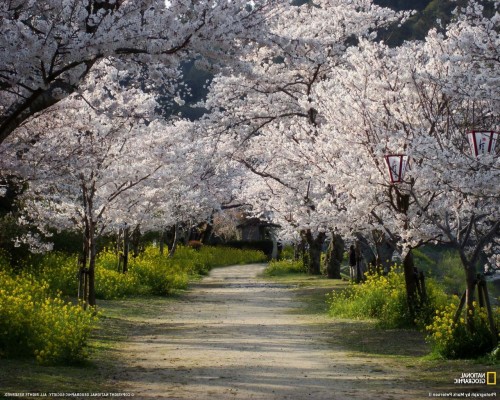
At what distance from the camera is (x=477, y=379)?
8.46m

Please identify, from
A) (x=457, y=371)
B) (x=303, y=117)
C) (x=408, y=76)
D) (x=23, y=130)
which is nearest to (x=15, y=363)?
(x=23, y=130)

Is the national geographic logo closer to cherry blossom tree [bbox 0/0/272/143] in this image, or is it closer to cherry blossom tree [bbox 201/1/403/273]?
cherry blossom tree [bbox 0/0/272/143]

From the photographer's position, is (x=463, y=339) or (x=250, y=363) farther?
(x=463, y=339)

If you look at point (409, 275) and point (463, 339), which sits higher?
point (409, 275)

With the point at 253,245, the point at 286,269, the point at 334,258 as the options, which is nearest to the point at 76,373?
the point at 334,258

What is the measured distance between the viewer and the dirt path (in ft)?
26.2

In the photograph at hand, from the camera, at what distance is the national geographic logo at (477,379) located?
8.32 m

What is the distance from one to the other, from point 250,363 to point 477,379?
9.88 feet

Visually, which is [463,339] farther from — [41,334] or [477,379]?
[41,334]

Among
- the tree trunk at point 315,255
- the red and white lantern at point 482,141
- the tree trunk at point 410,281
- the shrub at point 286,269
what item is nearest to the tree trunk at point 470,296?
the red and white lantern at point 482,141

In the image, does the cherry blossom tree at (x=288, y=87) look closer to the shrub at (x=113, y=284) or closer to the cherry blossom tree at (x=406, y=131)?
the shrub at (x=113, y=284)

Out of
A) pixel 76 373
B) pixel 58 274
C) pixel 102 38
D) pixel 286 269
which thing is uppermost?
pixel 102 38

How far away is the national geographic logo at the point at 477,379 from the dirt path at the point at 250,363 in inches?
20.3

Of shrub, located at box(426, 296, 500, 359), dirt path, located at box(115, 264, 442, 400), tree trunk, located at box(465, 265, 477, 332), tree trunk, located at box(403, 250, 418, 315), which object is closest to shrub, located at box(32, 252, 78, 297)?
dirt path, located at box(115, 264, 442, 400)
